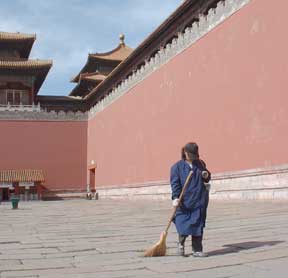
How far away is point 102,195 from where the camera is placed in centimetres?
2298

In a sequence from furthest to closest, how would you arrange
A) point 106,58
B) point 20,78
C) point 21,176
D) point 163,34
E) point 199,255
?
point 106,58 → point 20,78 → point 21,176 → point 163,34 → point 199,255

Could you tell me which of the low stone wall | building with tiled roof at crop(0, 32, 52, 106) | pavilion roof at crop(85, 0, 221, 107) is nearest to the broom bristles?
Answer: the low stone wall

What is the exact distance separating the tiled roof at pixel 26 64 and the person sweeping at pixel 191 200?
21.9 metres

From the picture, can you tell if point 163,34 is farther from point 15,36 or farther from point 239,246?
point 15,36

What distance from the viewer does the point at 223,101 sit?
11.8 metres

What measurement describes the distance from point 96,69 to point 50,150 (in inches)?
259

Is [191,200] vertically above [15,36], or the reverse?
[15,36]

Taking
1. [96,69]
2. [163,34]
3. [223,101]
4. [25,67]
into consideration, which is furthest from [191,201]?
[96,69]

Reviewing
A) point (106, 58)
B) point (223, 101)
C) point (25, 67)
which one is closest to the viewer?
point (223, 101)

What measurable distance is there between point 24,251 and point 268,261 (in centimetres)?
239

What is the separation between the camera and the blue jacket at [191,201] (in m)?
4.28

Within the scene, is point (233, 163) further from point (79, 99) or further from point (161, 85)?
point (79, 99)

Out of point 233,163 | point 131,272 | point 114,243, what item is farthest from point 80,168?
point 131,272

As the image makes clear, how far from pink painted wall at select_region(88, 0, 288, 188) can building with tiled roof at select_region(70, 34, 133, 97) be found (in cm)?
904
